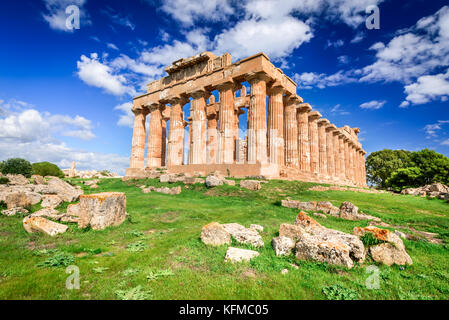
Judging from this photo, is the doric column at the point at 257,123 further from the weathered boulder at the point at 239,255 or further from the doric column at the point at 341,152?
the doric column at the point at 341,152

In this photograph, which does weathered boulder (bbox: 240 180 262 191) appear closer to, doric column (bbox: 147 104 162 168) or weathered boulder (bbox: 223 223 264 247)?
weathered boulder (bbox: 223 223 264 247)

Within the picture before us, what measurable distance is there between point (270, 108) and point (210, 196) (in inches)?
549

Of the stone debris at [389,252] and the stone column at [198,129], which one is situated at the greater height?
the stone column at [198,129]

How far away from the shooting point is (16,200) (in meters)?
8.91

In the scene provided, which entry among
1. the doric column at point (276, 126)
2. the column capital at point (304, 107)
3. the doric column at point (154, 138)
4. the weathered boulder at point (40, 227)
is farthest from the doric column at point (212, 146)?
the weathered boulder at point (40, 227)

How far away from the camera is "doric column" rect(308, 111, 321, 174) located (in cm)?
3095

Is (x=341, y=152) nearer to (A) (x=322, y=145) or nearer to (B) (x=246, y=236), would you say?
(A) (x=322, y=145)

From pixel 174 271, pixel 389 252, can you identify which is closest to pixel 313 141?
pixel 389 252

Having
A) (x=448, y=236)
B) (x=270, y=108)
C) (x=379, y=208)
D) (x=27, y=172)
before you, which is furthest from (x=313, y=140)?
(x=27, y=172)

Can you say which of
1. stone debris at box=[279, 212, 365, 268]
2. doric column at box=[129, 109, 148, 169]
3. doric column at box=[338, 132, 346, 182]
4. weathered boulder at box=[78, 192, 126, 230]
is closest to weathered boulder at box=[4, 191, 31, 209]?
weathered boulder at box=[78, 192, 126, 230]

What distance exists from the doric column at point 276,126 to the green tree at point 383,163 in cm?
4048

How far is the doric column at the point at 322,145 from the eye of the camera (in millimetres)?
34031

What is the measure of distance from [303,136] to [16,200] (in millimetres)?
28185
